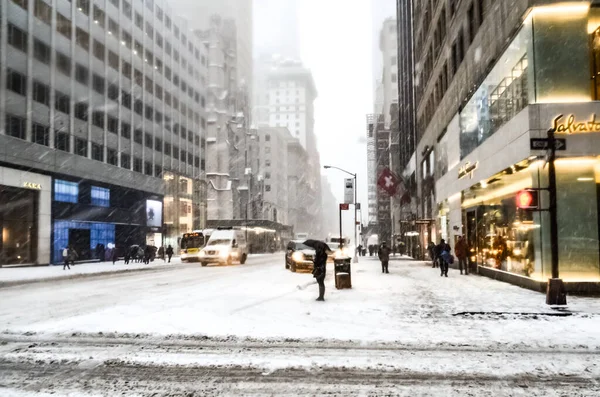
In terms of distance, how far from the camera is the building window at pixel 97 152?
155ft

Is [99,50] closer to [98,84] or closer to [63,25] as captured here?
[98,84]

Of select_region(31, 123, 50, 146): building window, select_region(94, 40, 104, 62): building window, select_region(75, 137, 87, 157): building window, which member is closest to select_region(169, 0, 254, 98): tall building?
select_region(94, 40, 104, 62): building window

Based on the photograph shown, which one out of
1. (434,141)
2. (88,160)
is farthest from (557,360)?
(88,160)

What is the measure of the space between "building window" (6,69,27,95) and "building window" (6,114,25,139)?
79.8 inches

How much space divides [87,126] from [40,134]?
7145 mm

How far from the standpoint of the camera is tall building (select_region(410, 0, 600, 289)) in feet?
51.9

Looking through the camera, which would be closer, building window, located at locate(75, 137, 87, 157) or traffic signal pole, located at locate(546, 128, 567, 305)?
traffic signal pole, located at locate(546, 128, 567, 305)

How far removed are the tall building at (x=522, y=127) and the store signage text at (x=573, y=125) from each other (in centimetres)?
3

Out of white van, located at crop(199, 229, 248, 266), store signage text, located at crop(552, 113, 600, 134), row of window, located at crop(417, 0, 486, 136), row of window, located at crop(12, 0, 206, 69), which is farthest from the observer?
row of window, located at crop(12, 0, 206, 69)

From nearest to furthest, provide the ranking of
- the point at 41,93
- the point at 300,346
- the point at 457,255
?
the point at 300,346
the point at 457,255
the point at 41,93

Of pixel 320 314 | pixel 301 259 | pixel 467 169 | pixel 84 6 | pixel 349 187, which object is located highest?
pixel 84 6

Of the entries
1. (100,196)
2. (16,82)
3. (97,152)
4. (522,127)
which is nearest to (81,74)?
(97,152)

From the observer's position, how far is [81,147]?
4506 cm

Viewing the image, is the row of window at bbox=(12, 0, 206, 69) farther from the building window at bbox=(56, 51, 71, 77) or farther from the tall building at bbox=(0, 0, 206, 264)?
the building window at bbox=(56, 51, 71, 77)
